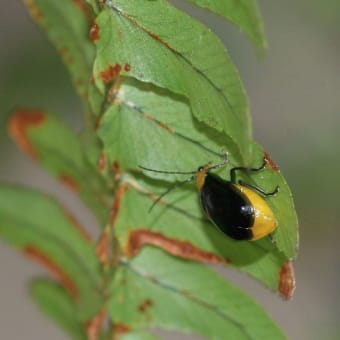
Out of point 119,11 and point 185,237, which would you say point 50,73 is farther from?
point 119,11

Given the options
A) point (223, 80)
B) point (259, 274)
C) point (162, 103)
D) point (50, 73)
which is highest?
point (223, 80)

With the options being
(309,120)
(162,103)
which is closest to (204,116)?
(162,103)

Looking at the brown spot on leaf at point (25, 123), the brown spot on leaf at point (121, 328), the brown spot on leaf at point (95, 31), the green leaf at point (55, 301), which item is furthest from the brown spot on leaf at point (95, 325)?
the brown spot on leaf at point (95, 31)

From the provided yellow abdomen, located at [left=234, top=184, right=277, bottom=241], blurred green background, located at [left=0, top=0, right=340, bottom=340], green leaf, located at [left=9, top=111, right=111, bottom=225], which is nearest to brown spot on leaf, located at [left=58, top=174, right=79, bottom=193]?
green leaf, located at [left=9, top=111, right=111, bottom=225]

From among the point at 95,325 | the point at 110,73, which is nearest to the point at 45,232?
the point at 95,325

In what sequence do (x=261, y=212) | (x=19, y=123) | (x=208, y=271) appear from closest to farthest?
(x=261, y=212) < (x=208, y=271) < (x=19, y=123)

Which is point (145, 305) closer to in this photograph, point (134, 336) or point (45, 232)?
point (134, 336)
